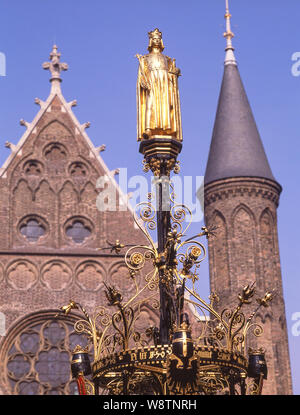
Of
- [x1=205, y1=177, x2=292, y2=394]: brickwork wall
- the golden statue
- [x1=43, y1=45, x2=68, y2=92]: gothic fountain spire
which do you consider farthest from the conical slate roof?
the golden statue

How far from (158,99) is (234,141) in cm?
1915

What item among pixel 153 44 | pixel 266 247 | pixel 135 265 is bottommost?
pixel 135 265

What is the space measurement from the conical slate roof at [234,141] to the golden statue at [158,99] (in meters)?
18.0

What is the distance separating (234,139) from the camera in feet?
94.8

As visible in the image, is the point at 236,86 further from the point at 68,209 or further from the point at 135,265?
the point at 135,265

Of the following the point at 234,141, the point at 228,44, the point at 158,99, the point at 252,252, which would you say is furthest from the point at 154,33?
the point at 228,44

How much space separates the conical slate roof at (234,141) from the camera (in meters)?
28.3

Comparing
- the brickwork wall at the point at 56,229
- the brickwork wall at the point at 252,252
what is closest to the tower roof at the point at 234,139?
the brickwork wall at the point at 252,252

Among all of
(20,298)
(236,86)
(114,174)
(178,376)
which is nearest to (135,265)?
(178,376)

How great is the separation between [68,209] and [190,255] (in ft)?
59.6

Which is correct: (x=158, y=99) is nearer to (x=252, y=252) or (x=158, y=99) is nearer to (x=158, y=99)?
(x=158, y=99)

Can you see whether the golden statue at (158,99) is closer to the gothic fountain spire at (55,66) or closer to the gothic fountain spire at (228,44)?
the gothic fountain spire at (55,66)

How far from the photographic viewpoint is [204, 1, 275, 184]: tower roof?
92.7 feet

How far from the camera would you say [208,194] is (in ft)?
92.8
